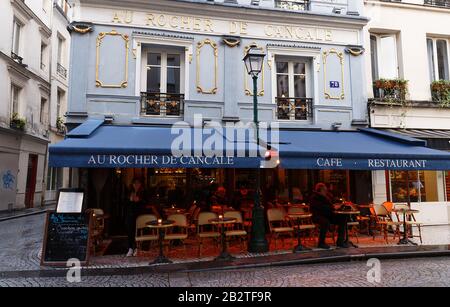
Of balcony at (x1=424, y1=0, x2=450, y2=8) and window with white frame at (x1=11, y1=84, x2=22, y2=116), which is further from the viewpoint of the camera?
window with white frame at (x1=11, y1=84, x2=22, y2=116)

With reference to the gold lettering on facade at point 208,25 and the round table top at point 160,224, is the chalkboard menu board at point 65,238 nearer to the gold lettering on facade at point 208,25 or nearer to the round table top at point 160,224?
the round table top at point 160,224

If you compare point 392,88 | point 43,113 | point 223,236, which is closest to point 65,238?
point 223,236

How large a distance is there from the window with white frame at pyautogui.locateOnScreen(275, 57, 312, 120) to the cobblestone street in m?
4.68

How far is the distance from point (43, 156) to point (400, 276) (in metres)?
19.4

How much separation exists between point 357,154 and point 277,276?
11.1 ft

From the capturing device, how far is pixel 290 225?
944 cm

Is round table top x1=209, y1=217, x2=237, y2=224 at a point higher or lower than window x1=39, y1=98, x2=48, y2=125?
lower

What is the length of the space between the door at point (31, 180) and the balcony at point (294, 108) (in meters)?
14.8

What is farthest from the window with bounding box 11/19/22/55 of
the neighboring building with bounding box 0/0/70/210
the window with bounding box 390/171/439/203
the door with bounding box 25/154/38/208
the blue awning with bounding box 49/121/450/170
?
the window with bounding box 390/171/439/203

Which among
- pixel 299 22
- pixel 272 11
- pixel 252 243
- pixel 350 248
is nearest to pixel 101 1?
pixel 272 11

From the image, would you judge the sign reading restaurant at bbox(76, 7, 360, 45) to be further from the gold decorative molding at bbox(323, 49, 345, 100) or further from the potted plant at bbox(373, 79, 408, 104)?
the potted plant at bbox(373, 79, 408, 104)

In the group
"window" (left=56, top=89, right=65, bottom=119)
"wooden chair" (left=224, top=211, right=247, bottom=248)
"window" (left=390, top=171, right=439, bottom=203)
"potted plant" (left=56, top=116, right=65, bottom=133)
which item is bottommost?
"wooden chair" (left=224, top=211, right=247, bottom=248)

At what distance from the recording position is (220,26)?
9844 mm

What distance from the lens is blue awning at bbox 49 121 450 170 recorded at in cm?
661
